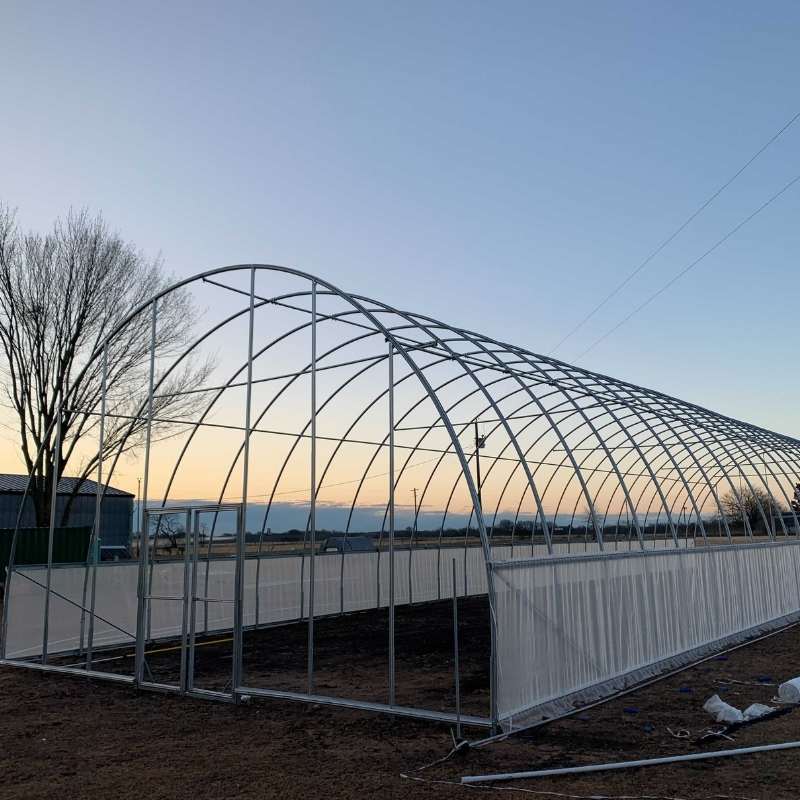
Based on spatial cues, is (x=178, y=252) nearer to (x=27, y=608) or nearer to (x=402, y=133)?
(x=402, y=133)

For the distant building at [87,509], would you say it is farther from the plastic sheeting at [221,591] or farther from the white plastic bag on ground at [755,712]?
the white plastic bag on ground at [755,712]

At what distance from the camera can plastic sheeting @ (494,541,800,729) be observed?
9359mm

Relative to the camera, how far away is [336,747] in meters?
8.70

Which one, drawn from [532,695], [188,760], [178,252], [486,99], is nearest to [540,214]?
[486,99]

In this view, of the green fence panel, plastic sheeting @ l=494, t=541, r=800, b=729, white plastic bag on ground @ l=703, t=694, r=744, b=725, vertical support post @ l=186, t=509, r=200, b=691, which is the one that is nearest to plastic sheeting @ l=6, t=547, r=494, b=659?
vertical support post @ l=186, t=509, r=200, b=691

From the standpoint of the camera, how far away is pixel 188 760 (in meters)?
8.30

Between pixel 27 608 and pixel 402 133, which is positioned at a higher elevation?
pixel 402 133

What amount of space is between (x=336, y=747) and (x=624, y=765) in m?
3.07

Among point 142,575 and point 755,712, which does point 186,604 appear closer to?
point 142,575

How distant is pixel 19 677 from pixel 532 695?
8844mm

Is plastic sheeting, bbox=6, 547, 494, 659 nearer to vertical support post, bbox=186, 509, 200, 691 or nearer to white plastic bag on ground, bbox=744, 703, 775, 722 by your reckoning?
vertical support post, bbox=186, 509, 200, 691

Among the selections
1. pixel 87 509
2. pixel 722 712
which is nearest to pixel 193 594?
pixel 722 712

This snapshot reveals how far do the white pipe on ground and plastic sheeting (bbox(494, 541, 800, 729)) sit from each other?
60.7 inches

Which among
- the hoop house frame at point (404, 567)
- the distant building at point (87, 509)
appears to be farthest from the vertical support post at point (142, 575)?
the distant building at point (87, 509)
